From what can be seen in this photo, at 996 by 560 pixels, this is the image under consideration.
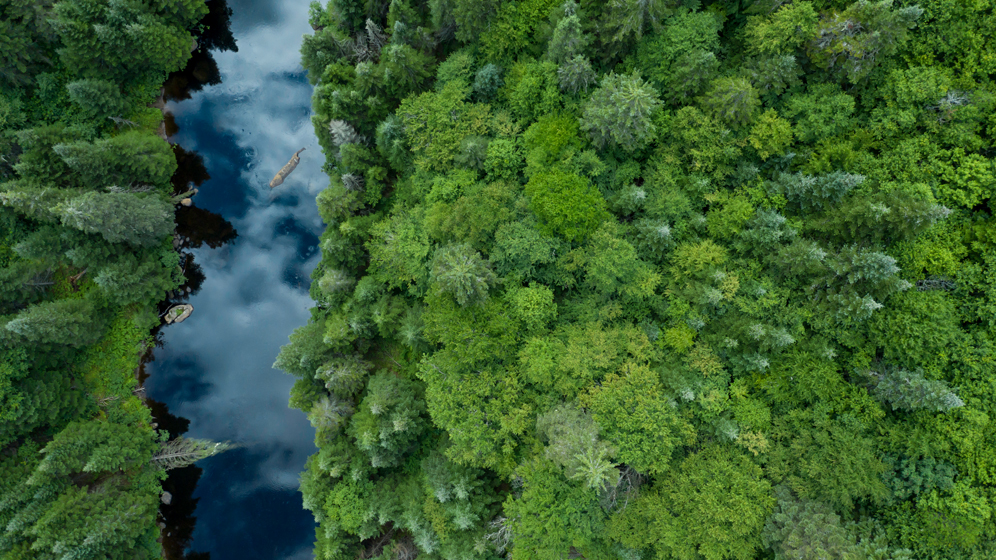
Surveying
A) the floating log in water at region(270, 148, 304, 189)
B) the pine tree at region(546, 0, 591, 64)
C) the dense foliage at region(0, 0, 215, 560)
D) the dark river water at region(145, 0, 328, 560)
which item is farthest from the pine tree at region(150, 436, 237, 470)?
the pine tree at region(546, 0, 591, 64)

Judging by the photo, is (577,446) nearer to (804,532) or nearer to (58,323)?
(804,532)

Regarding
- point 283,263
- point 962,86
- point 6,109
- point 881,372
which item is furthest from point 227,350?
point 962,86

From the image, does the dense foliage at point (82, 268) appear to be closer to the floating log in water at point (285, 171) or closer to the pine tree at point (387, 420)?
the floating log in water at point (285, 171)

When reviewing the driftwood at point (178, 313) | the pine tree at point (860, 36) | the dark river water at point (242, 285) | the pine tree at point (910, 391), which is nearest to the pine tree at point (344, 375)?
the dark river water at point (242, 285)

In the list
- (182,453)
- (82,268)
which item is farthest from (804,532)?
(82,268)

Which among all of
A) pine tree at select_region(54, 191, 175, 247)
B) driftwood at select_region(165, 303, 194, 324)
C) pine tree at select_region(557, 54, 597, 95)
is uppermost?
pine tree at select_region(54, 191, 175, 247)

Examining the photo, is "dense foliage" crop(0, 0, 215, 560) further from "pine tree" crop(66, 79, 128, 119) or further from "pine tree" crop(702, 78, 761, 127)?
"pine tree" crop(702, 78, 761, 127)

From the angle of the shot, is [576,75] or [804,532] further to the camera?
[576,75]
